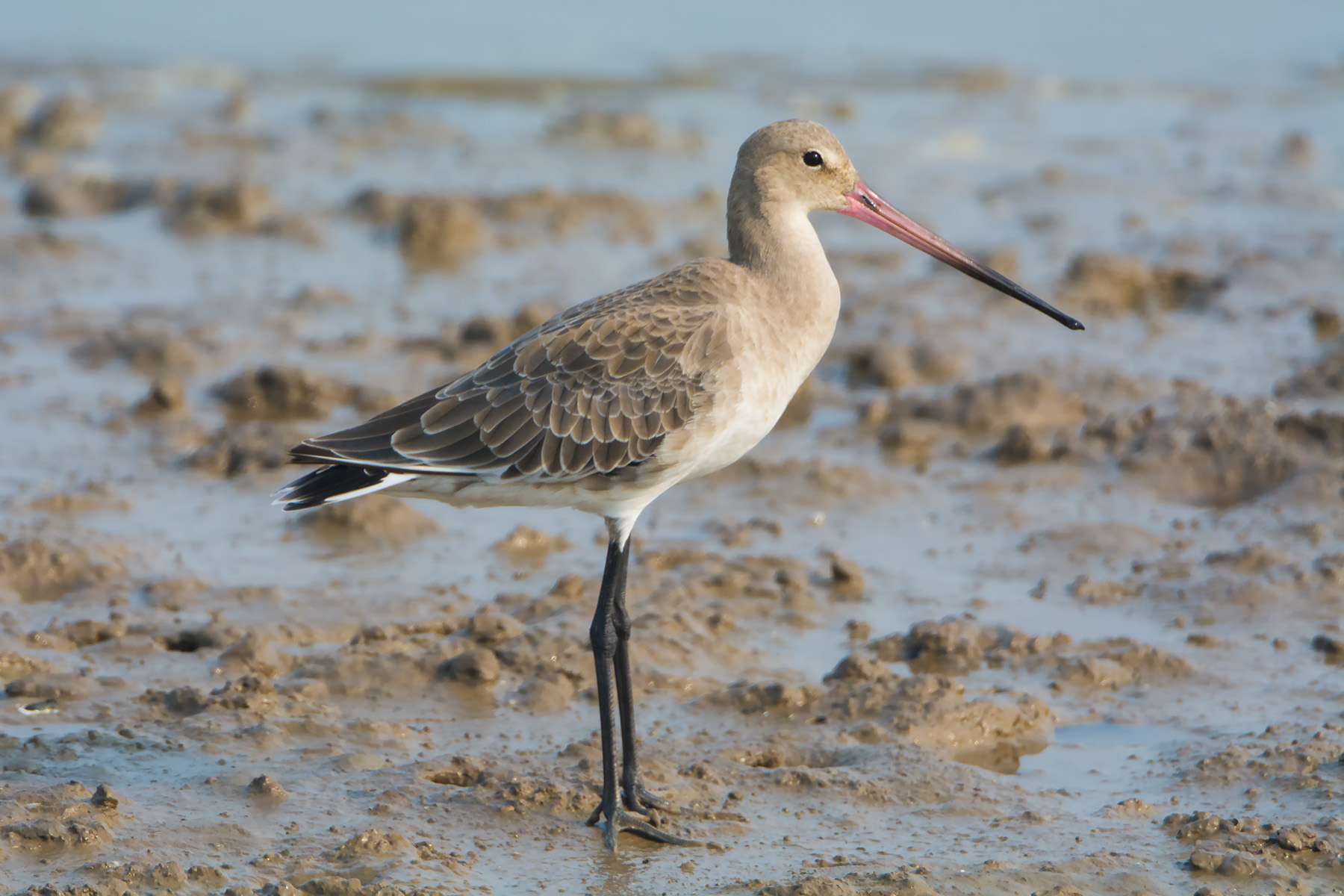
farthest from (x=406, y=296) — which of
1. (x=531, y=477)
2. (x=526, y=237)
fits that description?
(x=531, y=477)

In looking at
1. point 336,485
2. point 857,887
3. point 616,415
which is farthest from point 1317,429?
point 336,485

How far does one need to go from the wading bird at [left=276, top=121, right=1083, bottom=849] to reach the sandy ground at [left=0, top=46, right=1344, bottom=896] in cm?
Answer: 56

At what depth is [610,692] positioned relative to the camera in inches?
211

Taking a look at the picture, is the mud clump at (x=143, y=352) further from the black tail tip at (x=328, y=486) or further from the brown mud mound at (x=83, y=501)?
the black tail tip at (x=328, y=486)

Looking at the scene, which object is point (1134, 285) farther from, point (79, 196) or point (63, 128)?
point (63, 128)

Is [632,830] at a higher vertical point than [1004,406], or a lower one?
lower

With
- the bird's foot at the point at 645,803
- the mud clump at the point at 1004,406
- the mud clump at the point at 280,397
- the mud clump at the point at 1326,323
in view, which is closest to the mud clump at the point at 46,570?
the mud clump at the point at 280,397

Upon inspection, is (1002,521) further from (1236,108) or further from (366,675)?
(1236,108)

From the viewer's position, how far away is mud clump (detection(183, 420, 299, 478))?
7766 mm

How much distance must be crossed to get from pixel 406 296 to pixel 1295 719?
6.38 meters

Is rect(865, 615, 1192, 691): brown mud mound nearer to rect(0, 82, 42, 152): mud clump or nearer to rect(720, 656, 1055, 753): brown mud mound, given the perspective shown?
rect(720, 656, 1055, 753): brown mud mound

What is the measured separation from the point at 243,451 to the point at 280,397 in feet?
2.32

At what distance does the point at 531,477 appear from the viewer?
5441mm

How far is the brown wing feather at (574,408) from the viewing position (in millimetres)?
5344
